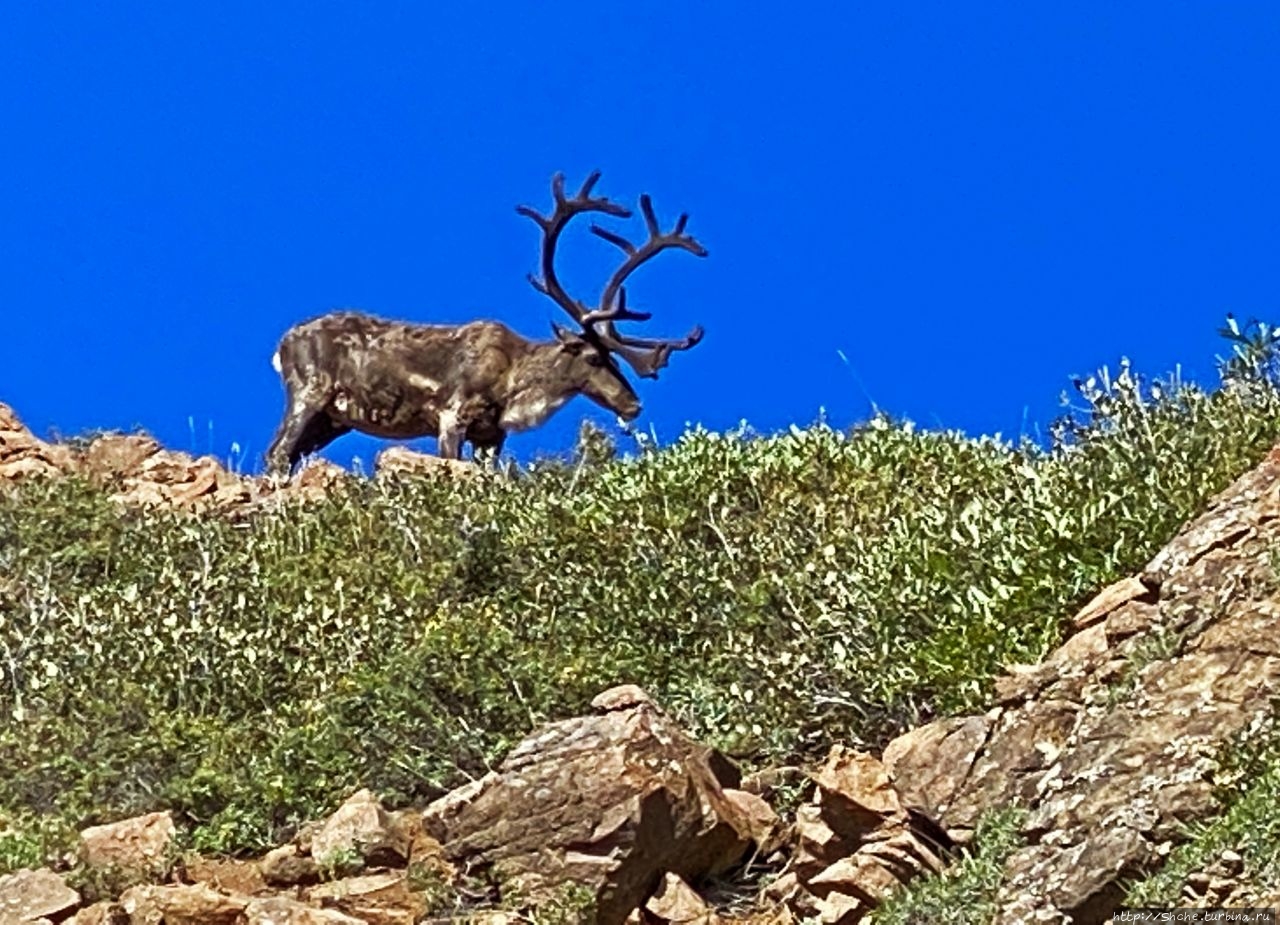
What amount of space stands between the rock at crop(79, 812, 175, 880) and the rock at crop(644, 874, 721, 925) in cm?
162

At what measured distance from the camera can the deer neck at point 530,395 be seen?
20.4 metres

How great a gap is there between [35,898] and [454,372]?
1359 cm

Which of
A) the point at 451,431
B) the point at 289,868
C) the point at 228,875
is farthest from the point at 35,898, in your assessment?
the point at 451,431

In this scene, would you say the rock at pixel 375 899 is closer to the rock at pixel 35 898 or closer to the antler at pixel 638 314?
the rock at pixel 35 898

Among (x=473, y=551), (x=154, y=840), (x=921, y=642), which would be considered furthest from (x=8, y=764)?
(x=921, y=642)

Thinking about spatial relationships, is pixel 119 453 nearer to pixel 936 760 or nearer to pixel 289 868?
pixel 289 868

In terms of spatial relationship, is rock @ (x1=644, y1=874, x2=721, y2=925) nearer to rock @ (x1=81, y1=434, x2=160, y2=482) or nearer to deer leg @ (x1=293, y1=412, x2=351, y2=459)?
rock @ (x1=81, y1=434, x2=160, y2=482)

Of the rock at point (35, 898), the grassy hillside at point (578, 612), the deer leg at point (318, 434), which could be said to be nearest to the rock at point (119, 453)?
the deer leg at point (318, 434)

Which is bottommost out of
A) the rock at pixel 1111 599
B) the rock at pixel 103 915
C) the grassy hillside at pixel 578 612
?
the rock at pixel 1111 599

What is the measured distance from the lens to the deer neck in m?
20.4

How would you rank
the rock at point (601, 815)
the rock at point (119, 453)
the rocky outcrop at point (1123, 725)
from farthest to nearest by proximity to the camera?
the rock at point (119, 453)
the rock at point (601, 815)
the rocky outcrop at point (1123, 725)

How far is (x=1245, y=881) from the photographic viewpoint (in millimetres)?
4879

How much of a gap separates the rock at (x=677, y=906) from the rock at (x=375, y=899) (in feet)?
2.28

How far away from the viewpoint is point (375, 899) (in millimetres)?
6703
